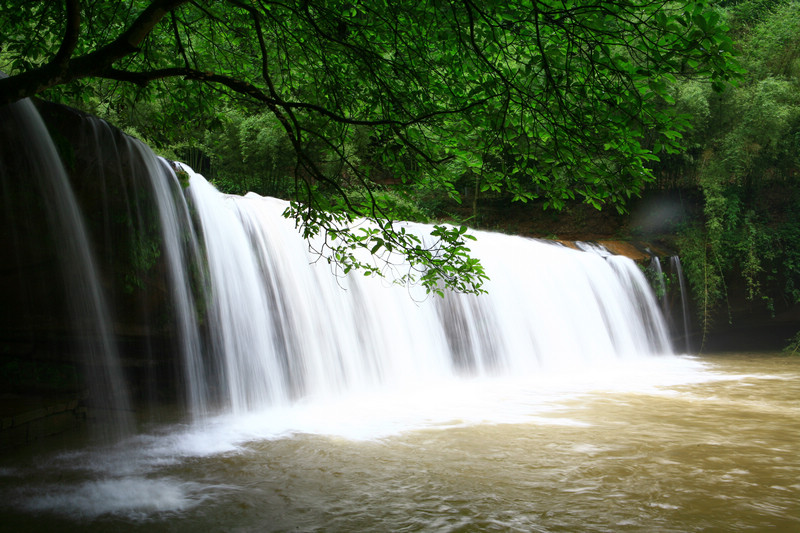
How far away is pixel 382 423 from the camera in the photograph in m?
6.29

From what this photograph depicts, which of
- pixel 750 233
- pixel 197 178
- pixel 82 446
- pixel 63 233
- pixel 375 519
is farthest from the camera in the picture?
pixel 750 233

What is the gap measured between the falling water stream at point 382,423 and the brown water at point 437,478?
2 cm

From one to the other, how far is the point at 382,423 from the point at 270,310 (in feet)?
7.82

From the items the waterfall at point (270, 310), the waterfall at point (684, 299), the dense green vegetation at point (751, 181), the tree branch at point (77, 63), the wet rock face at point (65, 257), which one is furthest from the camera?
the waterfall at point (684, 299)

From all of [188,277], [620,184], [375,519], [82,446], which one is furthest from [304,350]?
[620,184]

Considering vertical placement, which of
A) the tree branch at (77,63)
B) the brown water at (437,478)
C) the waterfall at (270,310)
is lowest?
the brown water at (437,478)

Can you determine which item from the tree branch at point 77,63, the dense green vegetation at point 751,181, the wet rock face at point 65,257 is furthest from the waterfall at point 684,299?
the tree branch at point 77,63

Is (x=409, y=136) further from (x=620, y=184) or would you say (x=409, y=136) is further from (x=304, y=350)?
(x=304, y=350)

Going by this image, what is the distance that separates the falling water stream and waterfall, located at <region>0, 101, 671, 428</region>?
30 mm

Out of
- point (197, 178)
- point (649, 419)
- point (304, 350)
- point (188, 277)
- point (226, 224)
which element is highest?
point (197, 178)

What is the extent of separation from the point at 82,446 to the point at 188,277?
7.40ft

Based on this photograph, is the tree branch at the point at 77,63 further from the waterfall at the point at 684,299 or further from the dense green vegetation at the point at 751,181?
the waterfall at the point at 684,299

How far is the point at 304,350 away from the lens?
7.82 metres

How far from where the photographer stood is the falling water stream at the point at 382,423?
11.7 ft
